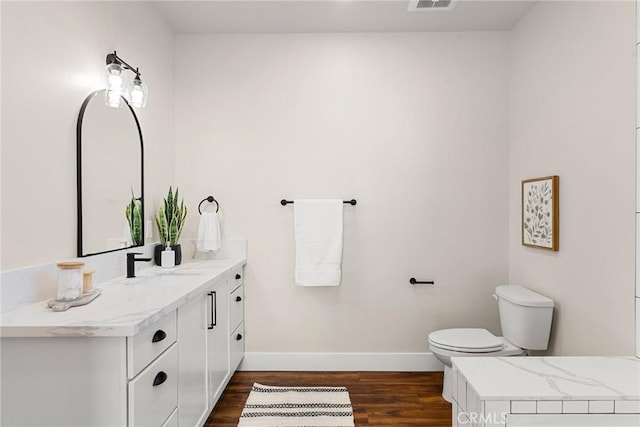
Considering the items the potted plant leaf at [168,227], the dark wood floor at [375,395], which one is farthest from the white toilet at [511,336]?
the potted plant leaf at [168,227]

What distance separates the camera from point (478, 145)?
2877 mm

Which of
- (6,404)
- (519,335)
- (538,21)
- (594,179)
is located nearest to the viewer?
(6,404)

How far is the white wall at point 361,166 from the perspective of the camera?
2.88m

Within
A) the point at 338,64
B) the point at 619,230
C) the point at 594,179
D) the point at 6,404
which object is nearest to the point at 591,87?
the point at 594,179

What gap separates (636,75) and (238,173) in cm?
230

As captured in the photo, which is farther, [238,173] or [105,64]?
[238,173]

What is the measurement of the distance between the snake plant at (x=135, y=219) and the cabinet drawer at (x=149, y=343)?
2.83 ft

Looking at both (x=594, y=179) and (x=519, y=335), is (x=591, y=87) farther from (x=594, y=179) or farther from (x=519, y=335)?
(x=519, y=335)

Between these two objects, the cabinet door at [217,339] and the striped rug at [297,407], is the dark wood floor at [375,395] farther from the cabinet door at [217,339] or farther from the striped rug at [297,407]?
the cabinet door at [217,339]

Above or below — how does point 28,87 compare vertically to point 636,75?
below

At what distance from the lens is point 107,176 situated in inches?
79.4

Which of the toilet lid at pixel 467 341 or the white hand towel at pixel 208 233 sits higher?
the white hand towel at pixel 208 233

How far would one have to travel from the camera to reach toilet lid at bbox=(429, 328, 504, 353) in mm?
2295

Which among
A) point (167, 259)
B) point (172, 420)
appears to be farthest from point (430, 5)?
point (172, 420)
